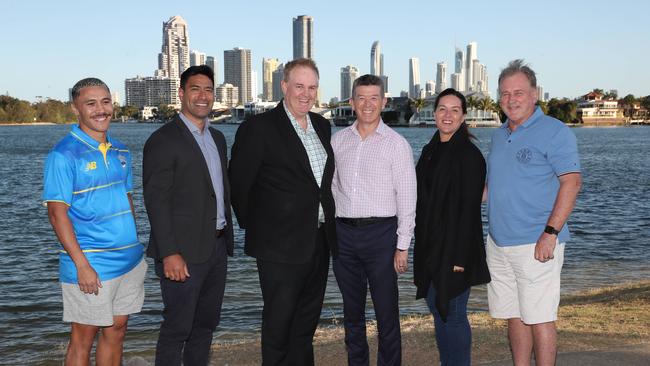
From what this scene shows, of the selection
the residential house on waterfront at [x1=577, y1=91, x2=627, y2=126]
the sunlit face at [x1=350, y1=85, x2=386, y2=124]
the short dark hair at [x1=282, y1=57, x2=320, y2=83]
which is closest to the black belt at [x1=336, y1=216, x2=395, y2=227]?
the sunlit face at [x1=350, y1=85, x2=386, y2=124]

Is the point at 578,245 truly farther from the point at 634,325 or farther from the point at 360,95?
the point at 360,95

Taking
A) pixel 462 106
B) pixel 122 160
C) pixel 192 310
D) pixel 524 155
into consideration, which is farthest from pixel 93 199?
pixel 524 155

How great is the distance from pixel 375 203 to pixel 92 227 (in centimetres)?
191

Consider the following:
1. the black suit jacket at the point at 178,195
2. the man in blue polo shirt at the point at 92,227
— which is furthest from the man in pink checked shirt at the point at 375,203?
the man in blue polo shirt at the point at 92,227

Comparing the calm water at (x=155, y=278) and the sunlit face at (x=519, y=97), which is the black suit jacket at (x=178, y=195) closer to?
the sunlit face at (x=519, y=97)

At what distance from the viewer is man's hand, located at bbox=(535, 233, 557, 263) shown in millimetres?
4137

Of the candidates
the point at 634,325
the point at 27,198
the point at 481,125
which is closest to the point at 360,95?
the point at 634,325

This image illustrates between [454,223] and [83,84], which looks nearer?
[83,84]

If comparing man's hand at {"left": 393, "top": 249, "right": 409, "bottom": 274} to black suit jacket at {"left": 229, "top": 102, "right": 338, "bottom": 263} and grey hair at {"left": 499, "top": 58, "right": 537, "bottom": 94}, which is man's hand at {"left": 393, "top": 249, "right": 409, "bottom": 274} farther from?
grey hair at {"left": 499, "top": 58, "right": 537, "bottom": 94}

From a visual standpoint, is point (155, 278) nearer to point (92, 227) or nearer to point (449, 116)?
→ point (92, 227)

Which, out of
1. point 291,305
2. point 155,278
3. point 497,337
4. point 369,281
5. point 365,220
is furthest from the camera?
point 155,278

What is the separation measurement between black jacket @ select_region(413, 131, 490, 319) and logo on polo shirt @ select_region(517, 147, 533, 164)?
246 millimetres

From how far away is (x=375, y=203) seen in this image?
14.7 ft

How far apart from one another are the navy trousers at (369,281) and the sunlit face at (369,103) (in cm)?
76
